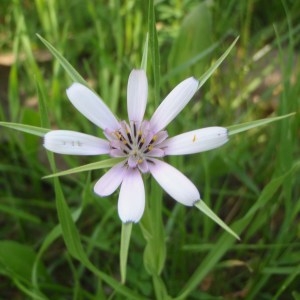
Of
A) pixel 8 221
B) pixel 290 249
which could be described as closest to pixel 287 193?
pixel 290 249

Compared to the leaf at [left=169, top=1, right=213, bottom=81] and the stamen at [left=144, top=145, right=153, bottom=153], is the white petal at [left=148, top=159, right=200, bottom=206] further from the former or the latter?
the leaf at [left=169, top=1, right=213, bottom=81]

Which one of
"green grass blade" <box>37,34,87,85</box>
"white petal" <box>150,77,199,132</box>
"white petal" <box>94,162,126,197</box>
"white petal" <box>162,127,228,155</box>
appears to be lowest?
"white petal" <box>94,162,126,197</box>

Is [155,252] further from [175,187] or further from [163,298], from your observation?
[175,187]

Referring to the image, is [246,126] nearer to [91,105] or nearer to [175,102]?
[175,102]

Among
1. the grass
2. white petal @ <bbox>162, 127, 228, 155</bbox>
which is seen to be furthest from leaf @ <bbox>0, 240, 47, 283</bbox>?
white petal @ <bbox>162, 127, 228, 155</bbox>

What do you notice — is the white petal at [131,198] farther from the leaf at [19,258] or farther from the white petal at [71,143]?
the leaf at [19,258]

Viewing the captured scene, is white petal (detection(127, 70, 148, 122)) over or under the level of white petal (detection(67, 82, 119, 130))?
over

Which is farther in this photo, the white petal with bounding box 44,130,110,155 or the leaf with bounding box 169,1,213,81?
the leaf with bounding box 169,1,213,81
